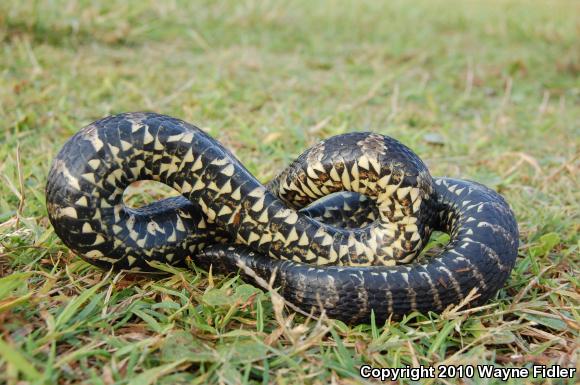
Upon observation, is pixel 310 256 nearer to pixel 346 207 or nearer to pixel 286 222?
pixel 286 222

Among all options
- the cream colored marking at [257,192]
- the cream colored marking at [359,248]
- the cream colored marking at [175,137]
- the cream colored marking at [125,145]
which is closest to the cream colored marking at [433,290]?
the cream colored marking at [359,248]

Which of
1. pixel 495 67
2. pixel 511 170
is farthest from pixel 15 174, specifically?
pixel 495 67

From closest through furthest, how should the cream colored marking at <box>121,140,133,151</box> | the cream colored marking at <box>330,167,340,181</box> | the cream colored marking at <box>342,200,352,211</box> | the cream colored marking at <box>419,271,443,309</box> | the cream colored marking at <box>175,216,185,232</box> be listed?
the cream colored marking at <box>419,271,443,309</box> → the cream colored marking at <box>121,140,133,151</box> → the cream colored marking at <box>330,167,340,181</box> → the cream colored marking at <box>175,216,185,232</box> → the cream colored marking at <box>342,200,352,211</box>

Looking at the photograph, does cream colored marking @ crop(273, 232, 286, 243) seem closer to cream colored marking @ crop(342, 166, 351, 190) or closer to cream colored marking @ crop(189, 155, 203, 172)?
cream colored marking @ crop(342, 166, 351, 190)

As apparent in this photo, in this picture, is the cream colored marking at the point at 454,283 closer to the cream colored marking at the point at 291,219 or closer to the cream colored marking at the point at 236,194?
the cream colored marking at the point at 291,219

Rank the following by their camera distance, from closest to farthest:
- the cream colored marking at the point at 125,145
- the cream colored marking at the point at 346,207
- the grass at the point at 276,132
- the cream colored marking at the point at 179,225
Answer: the grass at the point at 276,132, the cream colored marking at the point at 125,145, the cream colored marking at the point at 179,225, the cream colored marking at the point at 346,207

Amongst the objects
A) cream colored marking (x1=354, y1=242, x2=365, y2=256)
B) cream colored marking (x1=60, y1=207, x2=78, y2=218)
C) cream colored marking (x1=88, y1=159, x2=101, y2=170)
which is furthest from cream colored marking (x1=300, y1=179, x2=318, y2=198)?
cream colored marking (x1=60, y1=207, x2=78, y2=218)

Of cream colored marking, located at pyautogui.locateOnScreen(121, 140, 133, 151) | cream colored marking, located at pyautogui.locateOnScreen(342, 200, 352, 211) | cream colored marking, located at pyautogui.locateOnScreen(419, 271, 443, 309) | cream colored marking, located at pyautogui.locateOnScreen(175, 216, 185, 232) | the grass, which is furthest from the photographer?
cream colored marking, located at pyautogui.locateOnScreen(342, 200, 352, 211)
